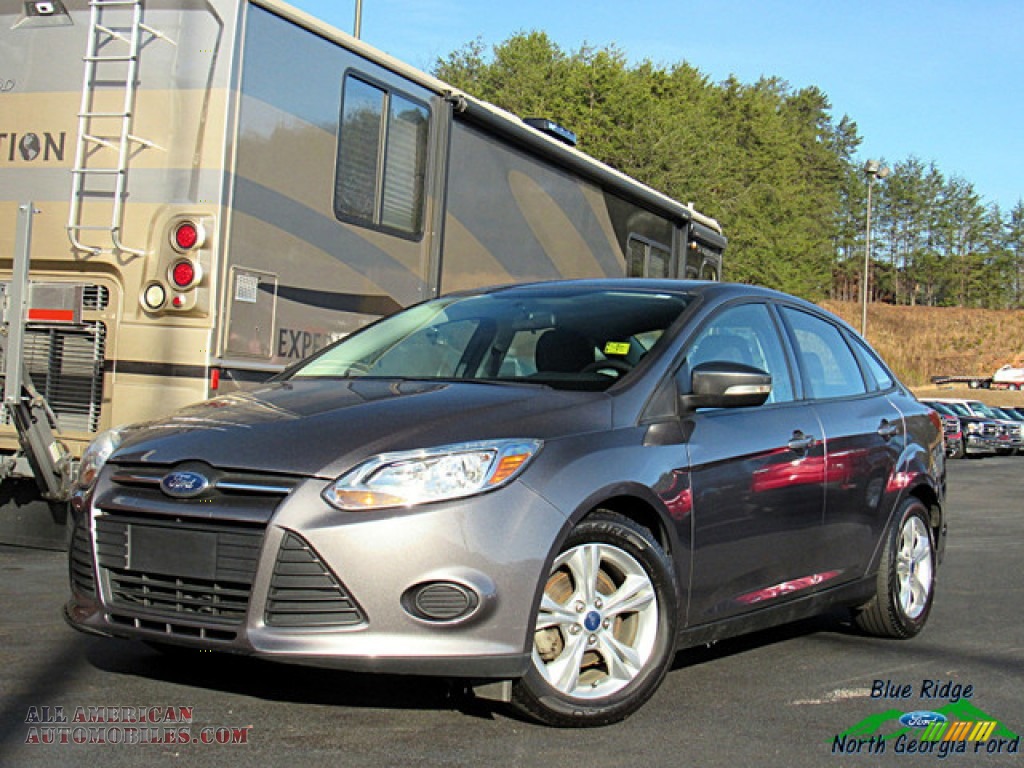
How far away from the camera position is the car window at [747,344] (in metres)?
5.11

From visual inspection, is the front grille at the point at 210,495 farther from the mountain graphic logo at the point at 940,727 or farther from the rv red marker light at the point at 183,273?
the rv red marker light at the point at 183,273

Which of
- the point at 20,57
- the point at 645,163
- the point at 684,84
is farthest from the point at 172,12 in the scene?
the point at 684,84

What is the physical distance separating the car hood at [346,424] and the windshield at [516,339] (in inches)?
12.0

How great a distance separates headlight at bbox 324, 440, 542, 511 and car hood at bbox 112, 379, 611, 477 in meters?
0.04

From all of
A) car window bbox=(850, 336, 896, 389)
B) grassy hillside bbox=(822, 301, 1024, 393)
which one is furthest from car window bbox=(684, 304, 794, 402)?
grassy hillside bbox=(822, 301, 1024, 393)

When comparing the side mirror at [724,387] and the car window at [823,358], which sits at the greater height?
the car window at [823,358]

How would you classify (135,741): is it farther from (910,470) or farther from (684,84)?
(684,84)

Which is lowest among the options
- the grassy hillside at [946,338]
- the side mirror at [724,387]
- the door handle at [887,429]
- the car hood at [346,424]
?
the car hood at [346,424]

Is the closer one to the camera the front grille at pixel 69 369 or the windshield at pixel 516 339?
the windshield at pixel 516 339

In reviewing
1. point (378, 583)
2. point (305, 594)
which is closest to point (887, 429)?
point (378, 583)

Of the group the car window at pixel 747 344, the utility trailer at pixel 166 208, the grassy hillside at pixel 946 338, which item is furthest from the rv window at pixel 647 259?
the grassy hillside at pixel 946 338

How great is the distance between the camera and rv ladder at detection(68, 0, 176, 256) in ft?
23.0

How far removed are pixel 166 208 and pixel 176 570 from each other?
344 centimetres

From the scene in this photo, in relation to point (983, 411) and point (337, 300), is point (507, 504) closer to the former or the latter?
point (337, 300)
